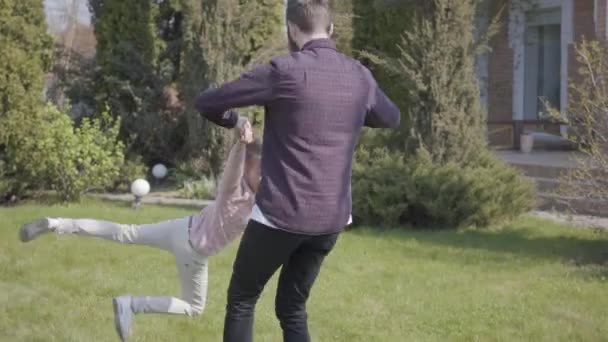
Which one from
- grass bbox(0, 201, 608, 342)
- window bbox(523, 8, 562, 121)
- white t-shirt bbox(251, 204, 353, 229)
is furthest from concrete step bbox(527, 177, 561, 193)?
white t-shirt bbox(251, 204, 353, 229)

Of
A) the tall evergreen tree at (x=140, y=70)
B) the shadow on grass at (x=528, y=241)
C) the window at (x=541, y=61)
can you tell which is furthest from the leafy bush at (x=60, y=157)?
the window at (x=541, y=61)

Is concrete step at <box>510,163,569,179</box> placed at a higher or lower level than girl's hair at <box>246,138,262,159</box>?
lower

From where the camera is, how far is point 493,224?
9.52 m

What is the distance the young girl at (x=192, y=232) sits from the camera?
3.95 metres

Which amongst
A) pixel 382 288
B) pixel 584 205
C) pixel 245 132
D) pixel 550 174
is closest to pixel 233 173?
pixel 245 132

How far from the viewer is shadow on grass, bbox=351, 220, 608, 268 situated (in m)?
7.74

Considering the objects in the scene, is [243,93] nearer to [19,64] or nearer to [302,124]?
[302,124]

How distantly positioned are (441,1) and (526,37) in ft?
25.9

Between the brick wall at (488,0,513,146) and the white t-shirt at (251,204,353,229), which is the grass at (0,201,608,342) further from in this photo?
the brick wall at (488,0,513,146)

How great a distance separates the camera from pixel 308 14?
3.46 m

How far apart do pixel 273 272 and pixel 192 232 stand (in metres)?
0.72

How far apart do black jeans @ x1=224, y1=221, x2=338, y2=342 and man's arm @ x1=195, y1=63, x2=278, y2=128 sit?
50 centimetres

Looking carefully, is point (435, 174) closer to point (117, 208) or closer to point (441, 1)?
point (441, 1)

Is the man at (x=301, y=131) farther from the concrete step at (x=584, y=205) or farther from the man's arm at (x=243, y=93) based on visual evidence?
the concrete step at (x=584, y=205)
